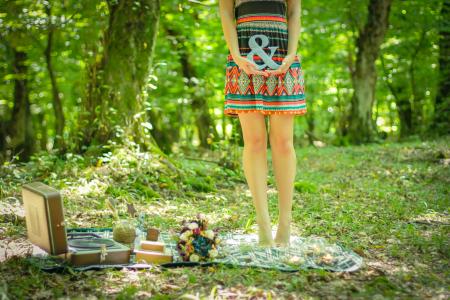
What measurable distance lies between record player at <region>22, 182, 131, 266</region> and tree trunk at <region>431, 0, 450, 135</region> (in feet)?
25.5

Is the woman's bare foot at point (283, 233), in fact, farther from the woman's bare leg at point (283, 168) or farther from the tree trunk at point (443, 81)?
the tree trunk at point (443, 81)

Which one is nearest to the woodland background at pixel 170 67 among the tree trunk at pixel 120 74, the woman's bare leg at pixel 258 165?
the tree trunk at pixel 120 74

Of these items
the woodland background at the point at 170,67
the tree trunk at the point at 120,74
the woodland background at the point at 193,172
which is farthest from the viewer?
the woodland background at the point at 170,67

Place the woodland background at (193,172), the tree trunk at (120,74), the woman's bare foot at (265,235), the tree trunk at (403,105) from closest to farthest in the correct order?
the woodland background at (193,172)
the woman's bare foot at (265,235)
the tree trunk at (120,74)
the tree trunk at (403,105)

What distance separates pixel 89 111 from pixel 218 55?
22.5 feet

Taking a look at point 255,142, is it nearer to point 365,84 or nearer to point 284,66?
point 284,66

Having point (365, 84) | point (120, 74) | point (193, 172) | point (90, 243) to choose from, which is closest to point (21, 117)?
point (120, 74)

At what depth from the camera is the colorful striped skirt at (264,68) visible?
302 centimetres

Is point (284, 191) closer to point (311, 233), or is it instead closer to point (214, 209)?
point (311, 233)

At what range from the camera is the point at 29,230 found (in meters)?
2.91

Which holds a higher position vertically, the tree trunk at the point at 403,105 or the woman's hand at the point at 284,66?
the woman's hand at the point at 284,66

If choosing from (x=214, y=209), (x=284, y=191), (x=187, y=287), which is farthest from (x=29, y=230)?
(x=214, y=209)

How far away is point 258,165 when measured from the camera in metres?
3.12

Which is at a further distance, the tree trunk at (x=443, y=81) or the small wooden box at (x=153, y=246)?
the tree trunk at (x=443, y=81)
